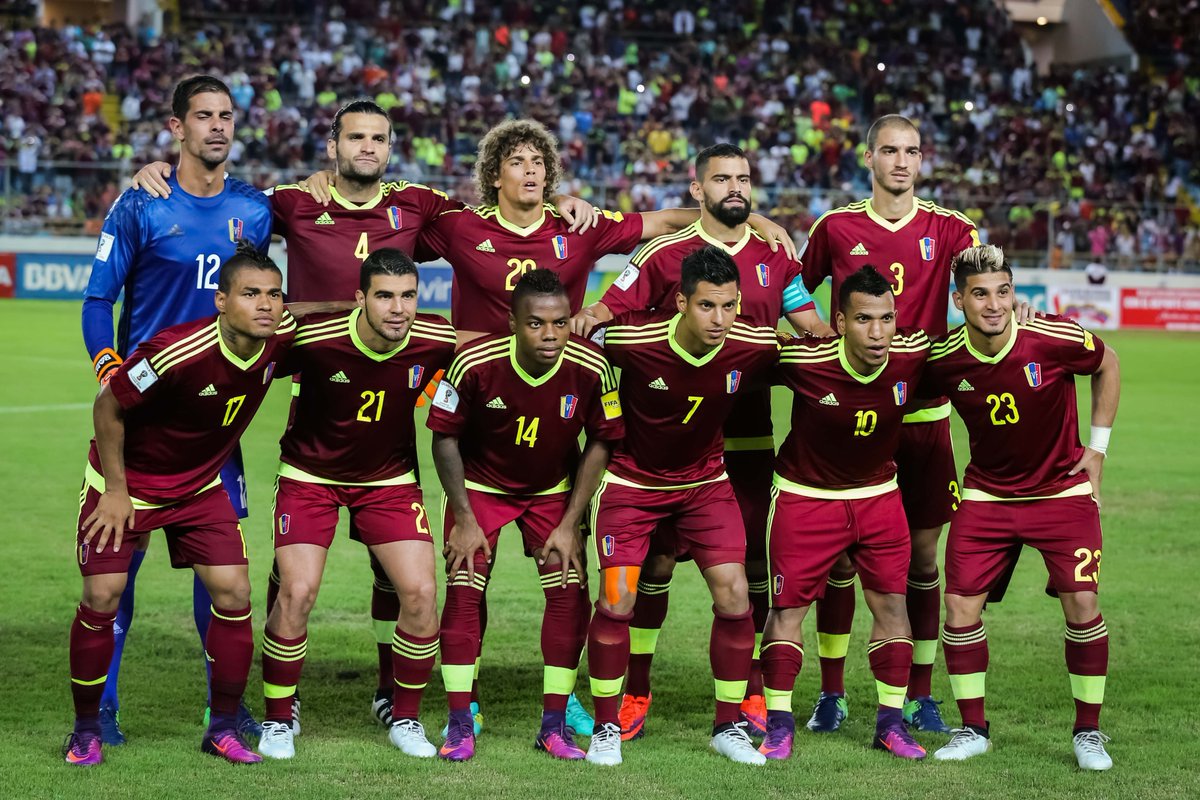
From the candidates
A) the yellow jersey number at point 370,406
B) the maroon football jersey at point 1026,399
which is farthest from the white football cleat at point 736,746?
the yellow jersey number at point 370,406

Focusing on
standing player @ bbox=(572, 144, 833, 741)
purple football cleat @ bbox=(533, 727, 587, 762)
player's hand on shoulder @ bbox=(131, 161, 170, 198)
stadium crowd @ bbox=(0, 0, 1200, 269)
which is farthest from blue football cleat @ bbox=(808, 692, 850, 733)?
stadium crowd @ bbox=(0, 0, 1200, 269)

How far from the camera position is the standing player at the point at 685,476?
20.2 feet

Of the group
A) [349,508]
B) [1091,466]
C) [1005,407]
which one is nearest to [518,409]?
[349,508]

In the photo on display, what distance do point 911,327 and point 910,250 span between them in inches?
14.3

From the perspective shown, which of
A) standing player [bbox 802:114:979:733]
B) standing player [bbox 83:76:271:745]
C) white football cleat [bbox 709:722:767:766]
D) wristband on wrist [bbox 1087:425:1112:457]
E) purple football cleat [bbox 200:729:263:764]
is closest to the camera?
purple football cleat [bbox 200:729:263:764]

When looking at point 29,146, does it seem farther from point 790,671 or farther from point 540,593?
point 790,671

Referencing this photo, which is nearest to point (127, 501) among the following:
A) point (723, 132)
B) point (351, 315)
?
point (351, 315)

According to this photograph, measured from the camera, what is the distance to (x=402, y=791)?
559 cm

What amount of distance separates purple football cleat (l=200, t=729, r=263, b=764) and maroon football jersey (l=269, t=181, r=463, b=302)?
1958mm

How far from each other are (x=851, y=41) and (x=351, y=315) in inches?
1394

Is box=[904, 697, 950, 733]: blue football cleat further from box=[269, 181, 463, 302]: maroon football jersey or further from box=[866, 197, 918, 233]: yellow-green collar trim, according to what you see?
box=[269, 181, 463, 302]: maroon football jersey

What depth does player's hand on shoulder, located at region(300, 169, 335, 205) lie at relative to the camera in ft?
22.4

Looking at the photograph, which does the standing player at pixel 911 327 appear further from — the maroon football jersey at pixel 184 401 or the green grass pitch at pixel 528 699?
the maroon football jersey at pixel 184 401

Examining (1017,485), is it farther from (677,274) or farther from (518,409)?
(518,409)
